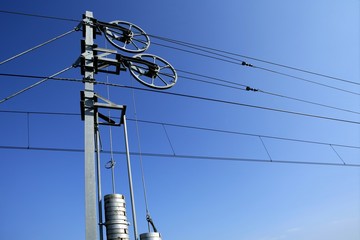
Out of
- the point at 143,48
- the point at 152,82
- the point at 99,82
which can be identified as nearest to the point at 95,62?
the point at 99,82

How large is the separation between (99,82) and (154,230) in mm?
3449

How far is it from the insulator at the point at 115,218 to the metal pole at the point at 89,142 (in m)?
0.44

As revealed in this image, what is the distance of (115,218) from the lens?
5.47m

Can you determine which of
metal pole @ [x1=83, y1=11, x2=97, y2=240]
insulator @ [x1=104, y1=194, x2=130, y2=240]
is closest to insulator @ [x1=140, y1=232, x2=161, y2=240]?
insulator @ [x1=104, y1=194, x2=130, y2=240]

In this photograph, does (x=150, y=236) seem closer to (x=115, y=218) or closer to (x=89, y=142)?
(x=115, y=218)

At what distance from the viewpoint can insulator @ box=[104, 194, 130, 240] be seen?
17.6 ft

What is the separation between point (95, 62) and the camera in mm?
6730

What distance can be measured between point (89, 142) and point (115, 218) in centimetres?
152

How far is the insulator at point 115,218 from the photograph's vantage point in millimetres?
5363

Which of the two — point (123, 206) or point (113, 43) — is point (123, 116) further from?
point (113, 43)

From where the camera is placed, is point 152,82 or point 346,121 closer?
point 152,82

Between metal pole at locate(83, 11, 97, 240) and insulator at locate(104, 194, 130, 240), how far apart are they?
437 mm

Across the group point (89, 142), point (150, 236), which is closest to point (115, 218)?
point (150, 236)

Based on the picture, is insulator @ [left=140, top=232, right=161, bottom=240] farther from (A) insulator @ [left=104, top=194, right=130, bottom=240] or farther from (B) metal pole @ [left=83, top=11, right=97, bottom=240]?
(B) metal pole @ [left=83, top=11, right=97, bottom=240]
